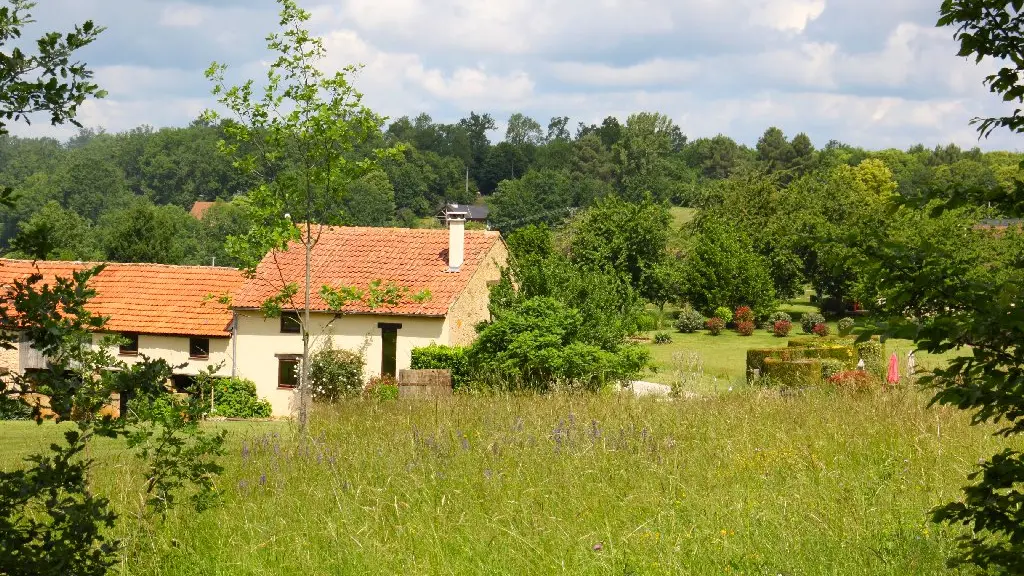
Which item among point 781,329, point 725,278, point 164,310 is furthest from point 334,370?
point 725,278

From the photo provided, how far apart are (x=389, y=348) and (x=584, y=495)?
24655mm

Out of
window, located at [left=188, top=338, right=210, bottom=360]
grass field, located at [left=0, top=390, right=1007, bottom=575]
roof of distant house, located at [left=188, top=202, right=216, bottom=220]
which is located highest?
roof of distant house, located at [left=188, top=202, right=216, bottom=220]

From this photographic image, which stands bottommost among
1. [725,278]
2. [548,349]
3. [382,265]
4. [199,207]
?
[548,349]

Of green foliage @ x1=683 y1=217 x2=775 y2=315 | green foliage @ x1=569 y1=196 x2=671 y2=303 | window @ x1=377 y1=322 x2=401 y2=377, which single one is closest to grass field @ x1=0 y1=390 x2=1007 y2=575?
window @ x1=377 y1=322 x2=401 y2=377

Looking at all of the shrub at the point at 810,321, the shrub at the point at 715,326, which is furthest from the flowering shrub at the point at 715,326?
the shrub at the point at 810,321

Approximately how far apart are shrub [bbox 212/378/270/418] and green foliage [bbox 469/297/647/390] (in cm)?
1032

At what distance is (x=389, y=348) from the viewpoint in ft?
104

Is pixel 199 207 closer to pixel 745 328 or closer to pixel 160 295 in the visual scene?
pixel 745 328

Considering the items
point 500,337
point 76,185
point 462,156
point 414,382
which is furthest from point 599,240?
point 462,156

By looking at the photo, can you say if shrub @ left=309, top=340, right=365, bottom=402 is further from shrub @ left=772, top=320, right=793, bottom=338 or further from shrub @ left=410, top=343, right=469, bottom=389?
shrub @ left=772, top=320, right=793, bottom=338

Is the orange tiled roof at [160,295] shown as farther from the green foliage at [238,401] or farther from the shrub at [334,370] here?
the shrub at [334,370]

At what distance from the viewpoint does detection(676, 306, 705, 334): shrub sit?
51469mm

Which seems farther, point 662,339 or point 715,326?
point 715,326

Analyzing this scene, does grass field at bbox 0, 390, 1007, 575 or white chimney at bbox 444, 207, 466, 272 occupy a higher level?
white chimney at bbox 444, 207, 466, 272
